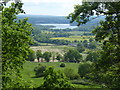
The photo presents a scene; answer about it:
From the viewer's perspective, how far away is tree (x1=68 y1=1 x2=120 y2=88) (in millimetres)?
11445

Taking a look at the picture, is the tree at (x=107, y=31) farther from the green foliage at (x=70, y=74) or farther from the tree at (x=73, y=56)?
the tree at (x=73, y=56)

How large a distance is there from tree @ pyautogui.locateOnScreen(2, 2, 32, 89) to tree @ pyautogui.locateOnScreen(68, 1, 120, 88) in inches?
249

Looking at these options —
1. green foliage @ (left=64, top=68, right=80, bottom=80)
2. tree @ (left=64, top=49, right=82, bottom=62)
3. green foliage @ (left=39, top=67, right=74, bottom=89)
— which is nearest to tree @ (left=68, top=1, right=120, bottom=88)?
green foliage @ (left=39, top=67, right=74, bottom=89)

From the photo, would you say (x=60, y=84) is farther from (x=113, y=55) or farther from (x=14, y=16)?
(x=113, y=55)

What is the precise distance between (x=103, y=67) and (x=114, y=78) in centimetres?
102

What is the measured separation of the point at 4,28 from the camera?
1581 centimetres

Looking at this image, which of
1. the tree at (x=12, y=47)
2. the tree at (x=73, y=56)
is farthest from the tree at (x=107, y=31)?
the tree at (x=73, y=56)

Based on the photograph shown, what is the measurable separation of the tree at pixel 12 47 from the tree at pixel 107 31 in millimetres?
6312

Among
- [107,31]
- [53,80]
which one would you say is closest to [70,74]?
[53,80]

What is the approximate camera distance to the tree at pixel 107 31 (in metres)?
11.4

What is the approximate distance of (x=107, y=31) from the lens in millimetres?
Answer: 12242

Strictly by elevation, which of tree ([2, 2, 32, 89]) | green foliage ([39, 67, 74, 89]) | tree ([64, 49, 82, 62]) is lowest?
tree ([64, 49, 82, 62])

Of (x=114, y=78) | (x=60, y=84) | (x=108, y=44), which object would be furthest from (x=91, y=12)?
(x=60, y=84)

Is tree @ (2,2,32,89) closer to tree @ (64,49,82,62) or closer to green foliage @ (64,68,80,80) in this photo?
green foliage @ (64,68,80,80)
